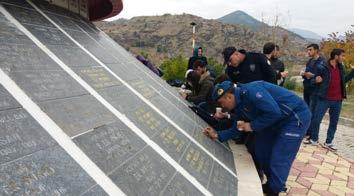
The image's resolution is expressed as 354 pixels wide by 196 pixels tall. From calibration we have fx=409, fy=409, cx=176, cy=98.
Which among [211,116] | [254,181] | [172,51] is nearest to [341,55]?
Result: [211,116]

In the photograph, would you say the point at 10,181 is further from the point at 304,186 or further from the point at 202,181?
the point at 304,186

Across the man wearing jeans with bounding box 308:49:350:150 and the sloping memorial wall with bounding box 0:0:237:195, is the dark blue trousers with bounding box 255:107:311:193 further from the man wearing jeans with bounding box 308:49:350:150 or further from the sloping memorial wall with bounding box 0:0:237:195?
the man wearing jeans with bounding box 308:49:350:150

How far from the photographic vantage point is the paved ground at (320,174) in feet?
16.0

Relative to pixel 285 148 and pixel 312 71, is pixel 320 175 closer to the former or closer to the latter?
pixel 285 148

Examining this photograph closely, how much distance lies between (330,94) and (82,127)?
573 centimetres

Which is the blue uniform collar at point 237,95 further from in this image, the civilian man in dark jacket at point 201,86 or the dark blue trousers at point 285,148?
the civilian man in dark jacket at point 201,86

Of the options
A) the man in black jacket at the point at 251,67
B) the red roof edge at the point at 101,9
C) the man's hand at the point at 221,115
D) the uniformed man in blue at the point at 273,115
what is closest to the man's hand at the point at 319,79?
the man in black jacket at the point at 251,67

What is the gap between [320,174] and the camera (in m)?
5.52

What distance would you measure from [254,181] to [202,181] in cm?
99

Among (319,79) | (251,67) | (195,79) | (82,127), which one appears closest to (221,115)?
(251,67)

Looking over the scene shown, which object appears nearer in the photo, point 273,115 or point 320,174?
point 273,115

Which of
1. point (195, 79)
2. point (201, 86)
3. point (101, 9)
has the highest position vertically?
point (101, 9)

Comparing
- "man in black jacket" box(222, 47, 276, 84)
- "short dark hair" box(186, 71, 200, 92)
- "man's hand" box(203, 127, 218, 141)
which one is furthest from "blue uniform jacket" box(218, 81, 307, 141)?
"short dark hair" box(186, 71, 200, 92)

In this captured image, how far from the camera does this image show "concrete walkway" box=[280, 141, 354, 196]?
4.86 meters
